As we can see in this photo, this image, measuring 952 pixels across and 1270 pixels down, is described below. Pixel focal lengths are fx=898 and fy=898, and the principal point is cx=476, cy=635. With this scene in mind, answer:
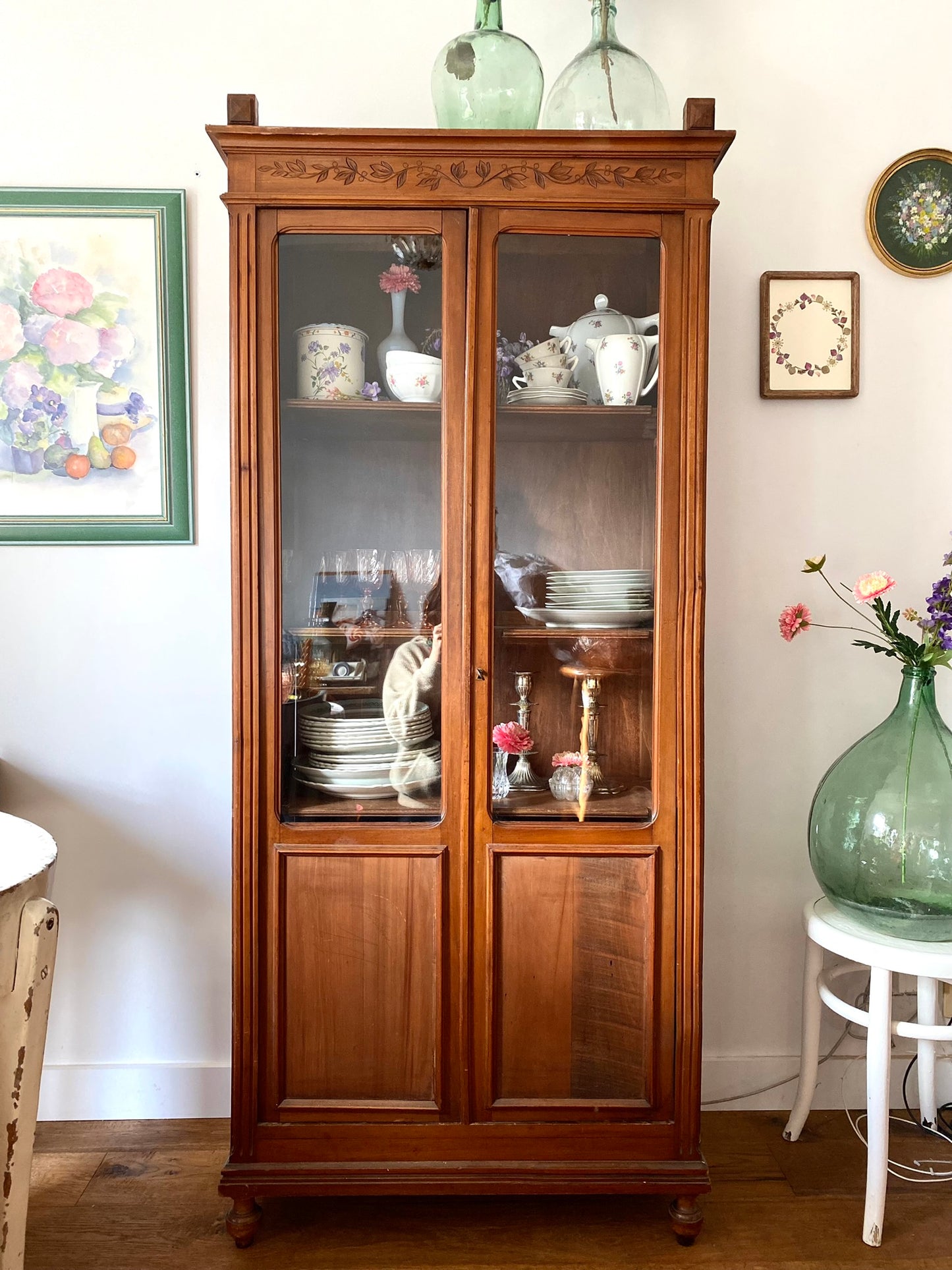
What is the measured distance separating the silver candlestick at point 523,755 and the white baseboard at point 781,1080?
91cm

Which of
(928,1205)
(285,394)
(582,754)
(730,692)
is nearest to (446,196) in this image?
(285,394)

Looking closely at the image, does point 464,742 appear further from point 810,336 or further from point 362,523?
point 810,336

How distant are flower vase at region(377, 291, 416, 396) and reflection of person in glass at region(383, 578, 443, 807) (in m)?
0.39

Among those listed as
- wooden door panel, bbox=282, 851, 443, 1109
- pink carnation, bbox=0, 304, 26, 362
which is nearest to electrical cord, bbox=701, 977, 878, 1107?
wooden door panel, bbox=282, 851, 443, 1109

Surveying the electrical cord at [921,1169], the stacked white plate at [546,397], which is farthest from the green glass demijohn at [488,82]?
the electrical cord at [921,1169]

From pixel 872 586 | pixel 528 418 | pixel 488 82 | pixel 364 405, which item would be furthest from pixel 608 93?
pixel 872 586

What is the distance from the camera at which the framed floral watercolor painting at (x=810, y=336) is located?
1953 mm

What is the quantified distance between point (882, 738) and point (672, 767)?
460mm

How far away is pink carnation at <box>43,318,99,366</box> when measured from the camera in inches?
75.7

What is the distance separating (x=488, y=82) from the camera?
5.30ft

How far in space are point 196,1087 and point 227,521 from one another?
1268 mm

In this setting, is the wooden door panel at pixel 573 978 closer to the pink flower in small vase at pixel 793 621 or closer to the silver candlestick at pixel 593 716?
the silver candlestick at pixel 593 716

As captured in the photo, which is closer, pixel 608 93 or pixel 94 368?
pixel 608 93

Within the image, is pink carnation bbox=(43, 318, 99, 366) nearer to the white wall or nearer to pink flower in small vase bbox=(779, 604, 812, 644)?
the white wall
